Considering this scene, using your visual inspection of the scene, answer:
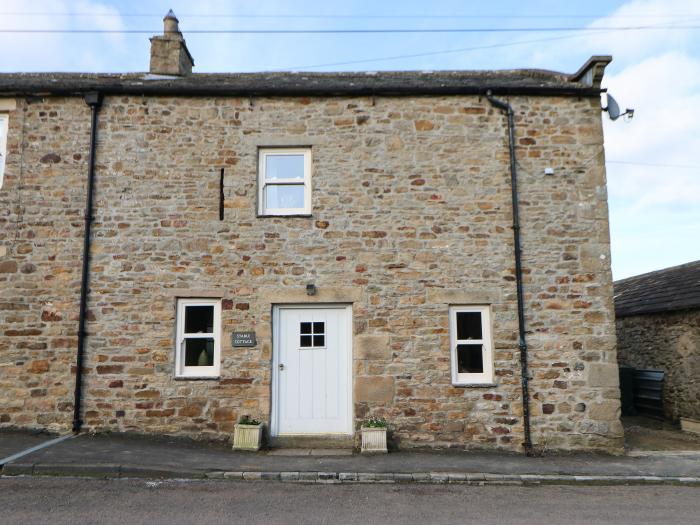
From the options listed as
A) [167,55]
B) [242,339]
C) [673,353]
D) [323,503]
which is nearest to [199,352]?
[242,339]

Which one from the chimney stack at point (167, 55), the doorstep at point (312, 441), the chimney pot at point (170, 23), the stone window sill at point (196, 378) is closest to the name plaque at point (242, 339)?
the stone window sill at point (196, 378)

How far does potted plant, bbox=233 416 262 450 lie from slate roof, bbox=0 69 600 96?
5.57 metres

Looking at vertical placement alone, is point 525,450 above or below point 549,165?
below

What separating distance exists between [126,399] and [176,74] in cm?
618

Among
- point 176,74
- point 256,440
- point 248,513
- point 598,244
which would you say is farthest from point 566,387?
point 176,74

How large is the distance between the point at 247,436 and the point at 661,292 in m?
10.5

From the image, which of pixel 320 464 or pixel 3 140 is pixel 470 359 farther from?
pixel 3 140

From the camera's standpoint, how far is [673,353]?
11523 millimetres

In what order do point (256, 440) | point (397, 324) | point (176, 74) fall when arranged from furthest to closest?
1. point (176, 74)
2. point (397, 324)
3. point (256, 440)

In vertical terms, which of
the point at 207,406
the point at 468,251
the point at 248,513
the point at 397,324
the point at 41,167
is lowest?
the point at 248,513

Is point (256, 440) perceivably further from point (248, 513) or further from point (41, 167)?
point (41, 167)

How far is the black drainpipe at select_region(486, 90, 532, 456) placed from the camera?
860 cm

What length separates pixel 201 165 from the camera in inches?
365

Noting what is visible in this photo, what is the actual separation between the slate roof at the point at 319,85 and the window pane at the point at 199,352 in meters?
4.27
